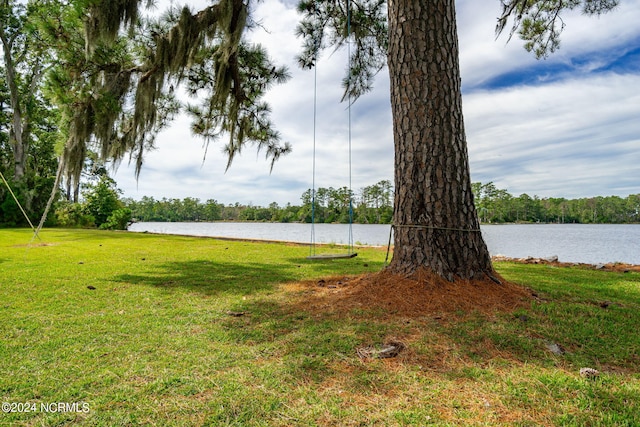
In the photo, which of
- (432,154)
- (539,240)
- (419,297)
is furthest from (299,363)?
(539,240)

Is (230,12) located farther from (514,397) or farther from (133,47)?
(514,397)

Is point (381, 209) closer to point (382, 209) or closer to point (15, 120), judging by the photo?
point (382, 209)

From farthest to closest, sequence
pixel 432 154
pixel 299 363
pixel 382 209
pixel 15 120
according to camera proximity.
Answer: pixel 382 209, pixel 15 120, pixel 432 154, pixel 299 363

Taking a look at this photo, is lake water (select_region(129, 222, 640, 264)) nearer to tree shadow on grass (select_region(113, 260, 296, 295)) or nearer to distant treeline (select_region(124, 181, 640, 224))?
tree shadow on grass (select_region(113, 260, 296, 295))

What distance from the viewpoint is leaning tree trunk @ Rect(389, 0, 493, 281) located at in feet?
10.1

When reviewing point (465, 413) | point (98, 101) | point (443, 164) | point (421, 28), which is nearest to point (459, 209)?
point (443, 164)

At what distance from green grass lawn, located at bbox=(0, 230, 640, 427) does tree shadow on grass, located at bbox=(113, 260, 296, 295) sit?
463 millimetres

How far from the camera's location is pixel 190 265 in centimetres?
554

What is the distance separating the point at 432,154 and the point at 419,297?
52.4 inches

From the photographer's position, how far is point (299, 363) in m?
1.84

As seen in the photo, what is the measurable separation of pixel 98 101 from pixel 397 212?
4.83 m

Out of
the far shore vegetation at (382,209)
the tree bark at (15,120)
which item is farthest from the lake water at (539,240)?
the far shore vegetation at (382,209)

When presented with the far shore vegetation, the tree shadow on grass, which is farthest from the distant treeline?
the tree shadow on grass

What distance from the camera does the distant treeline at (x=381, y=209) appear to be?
4597 centimetres
